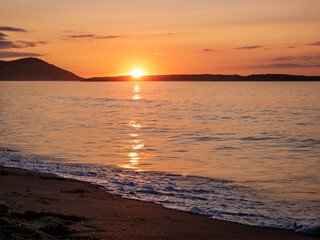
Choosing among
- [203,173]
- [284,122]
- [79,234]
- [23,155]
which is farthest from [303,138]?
[79,234]

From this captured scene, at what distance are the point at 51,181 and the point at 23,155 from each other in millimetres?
6021

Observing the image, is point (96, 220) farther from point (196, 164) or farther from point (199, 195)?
point (196, 164)

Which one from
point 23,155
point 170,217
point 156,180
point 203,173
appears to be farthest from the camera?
point 23,155

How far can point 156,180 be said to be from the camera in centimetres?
1184

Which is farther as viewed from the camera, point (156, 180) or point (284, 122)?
point (284, 122)

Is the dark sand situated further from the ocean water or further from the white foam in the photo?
the ocean water

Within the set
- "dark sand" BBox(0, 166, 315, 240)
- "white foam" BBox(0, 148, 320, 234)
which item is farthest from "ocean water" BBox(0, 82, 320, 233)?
"dark sand" BBox(0, 166, 315, 240)

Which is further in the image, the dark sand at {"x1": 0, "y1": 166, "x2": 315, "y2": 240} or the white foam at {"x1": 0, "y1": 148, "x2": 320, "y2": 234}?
the white foam at {"x1": 0, "y1": 148, "x2": 320, "y2": 234}

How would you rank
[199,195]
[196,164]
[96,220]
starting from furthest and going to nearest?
[196,164] < [199,195] < [96,220]

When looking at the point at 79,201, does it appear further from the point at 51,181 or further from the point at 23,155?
the point at 23,155

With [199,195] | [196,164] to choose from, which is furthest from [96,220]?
[196,164]

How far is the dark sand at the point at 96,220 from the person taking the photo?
6.08m

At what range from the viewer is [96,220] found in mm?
7199

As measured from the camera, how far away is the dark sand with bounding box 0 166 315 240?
239 inches
